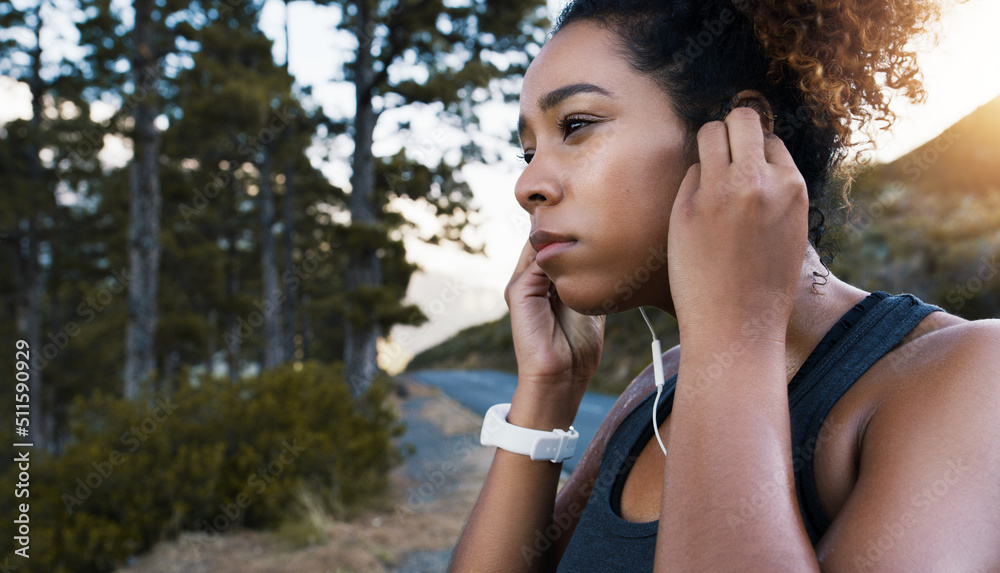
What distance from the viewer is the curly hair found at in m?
1.18

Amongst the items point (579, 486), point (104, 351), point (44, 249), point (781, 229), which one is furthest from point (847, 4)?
point (104, 351)

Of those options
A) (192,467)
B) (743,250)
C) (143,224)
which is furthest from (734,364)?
(143,224)

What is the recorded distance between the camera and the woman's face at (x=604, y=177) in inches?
48.0

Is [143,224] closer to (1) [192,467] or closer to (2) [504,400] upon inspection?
(1) [192,467]

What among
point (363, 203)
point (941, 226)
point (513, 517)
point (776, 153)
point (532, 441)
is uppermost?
point (941, 226)

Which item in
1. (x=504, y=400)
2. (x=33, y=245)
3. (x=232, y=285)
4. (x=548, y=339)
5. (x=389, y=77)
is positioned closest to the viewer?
(x=548, y=339)

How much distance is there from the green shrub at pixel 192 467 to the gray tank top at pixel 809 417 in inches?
230

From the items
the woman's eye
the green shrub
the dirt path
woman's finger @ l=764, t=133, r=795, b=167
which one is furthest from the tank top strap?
A: the green shrub

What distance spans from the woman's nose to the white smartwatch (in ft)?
1.80

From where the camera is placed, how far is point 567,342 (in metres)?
1.69

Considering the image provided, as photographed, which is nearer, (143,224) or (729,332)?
(729,332)

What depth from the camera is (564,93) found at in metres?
1.26

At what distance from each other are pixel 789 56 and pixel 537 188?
52 cm

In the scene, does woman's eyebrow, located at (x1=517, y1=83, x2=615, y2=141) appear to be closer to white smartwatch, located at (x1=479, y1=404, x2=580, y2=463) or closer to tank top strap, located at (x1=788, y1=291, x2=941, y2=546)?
tank top strap, located at (x1=788, y1=291, x2=941, y2=546)
